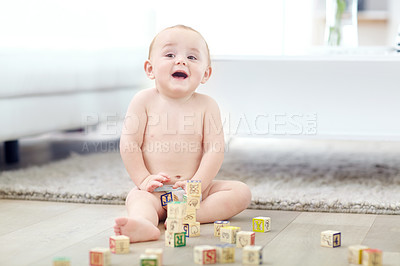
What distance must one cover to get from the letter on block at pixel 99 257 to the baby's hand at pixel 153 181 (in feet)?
1.24

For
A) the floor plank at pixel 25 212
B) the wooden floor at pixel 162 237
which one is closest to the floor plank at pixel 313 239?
the wooden floor at pixel 162 237

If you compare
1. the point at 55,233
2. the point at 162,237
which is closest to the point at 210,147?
the point at 162,237

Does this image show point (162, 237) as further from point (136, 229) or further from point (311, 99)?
point (311, 99)

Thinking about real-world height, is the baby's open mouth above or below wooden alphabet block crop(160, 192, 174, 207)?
above

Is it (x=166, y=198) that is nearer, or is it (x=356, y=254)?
(x=356, y=254)

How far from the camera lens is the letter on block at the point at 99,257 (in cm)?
100

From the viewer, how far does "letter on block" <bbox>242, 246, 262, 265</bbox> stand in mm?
1021

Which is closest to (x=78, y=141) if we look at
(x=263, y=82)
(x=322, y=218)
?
(x=263, y=82)

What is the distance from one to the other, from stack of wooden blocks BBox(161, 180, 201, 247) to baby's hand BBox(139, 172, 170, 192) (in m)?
0.08

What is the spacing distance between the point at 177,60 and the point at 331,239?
1.81 feet

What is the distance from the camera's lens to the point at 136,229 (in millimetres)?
1190

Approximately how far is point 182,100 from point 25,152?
4.11 feet

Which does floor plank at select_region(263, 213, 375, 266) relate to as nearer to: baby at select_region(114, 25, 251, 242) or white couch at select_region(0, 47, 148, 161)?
baby at select_region(114, 25, 251, 242)

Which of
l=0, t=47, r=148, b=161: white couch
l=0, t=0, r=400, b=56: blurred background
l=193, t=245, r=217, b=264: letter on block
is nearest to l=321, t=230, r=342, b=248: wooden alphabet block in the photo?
l=193, t=245, r=217, b=264: letter on block
